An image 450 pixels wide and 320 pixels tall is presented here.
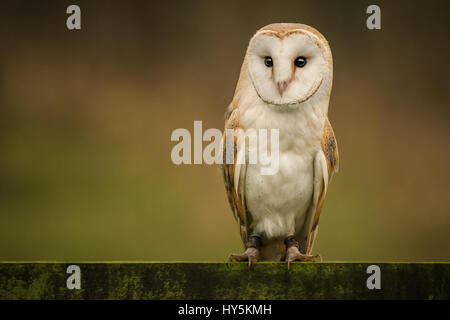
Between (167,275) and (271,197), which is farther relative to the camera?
(271,197)

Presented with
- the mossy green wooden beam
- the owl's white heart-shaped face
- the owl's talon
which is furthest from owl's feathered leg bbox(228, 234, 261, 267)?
the owl's white heart-shaped face

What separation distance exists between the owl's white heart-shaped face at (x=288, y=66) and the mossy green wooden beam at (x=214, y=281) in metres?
0.56

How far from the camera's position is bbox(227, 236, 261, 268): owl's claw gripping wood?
77.9 inches

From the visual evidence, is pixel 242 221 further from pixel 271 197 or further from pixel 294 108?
pixel 294 108

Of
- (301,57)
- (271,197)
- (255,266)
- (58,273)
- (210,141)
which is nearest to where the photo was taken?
(58,273)

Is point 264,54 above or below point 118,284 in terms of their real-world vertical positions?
above

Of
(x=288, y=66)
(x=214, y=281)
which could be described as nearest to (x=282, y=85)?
(x=288, y=66)

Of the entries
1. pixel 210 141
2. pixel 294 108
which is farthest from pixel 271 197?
pixel 210 141

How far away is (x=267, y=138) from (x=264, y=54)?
259 millimetres

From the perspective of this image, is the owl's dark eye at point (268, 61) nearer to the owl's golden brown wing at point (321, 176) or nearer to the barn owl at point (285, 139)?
the barn owl at point (285, 139)

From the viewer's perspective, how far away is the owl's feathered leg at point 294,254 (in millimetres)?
2002

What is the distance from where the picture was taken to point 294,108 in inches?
78.0

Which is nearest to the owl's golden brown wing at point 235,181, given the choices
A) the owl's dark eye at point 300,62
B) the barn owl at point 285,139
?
the barn owl at point 285,139

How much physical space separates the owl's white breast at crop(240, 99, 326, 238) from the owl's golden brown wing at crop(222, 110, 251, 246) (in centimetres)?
2
